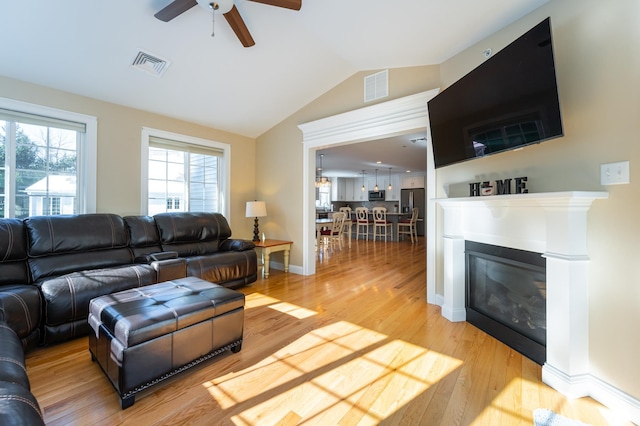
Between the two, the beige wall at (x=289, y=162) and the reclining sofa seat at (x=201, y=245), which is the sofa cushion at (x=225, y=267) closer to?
the reclining sofa seat at (x=201, y=245)

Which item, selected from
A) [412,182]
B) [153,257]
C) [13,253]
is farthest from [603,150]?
[412,182]

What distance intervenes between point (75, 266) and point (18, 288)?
539 millimetres

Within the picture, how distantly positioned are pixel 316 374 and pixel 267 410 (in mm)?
417

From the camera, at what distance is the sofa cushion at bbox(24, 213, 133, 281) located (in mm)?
2441

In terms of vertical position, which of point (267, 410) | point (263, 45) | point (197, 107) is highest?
point (263, 45)

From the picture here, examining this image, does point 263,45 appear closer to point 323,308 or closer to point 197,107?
point 197,107

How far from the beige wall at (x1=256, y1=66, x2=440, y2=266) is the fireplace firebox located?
7.31 feet

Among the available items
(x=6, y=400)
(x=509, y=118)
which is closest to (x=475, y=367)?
(x=509, y=118)

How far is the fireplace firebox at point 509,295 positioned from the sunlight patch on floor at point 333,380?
57 centimetres

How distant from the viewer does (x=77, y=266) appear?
257cm

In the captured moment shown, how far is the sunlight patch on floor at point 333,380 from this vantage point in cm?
148

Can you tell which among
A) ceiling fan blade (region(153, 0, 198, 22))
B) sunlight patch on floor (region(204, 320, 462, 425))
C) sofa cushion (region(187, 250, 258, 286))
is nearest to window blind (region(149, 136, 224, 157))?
sofa cushion (region(187, 250, 258, 286))

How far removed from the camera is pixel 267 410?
4.86 feet

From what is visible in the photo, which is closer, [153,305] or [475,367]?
[153,305]
